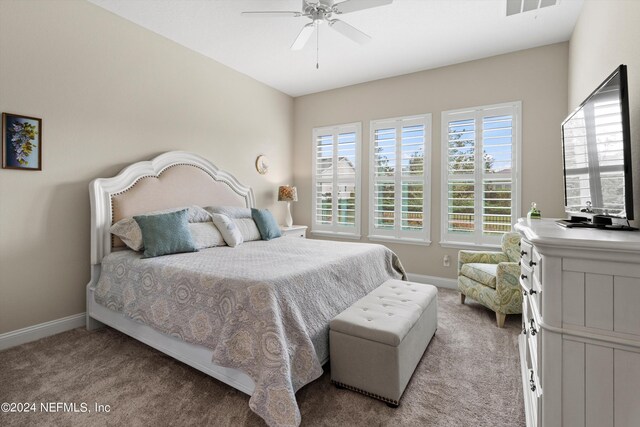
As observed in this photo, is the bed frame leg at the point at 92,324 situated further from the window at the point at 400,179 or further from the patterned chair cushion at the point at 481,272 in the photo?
the patterned chair cushion at the point at 481,272

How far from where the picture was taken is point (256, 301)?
173cm

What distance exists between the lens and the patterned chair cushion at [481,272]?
9.97ft

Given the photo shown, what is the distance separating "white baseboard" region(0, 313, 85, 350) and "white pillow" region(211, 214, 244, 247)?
4.72 feet

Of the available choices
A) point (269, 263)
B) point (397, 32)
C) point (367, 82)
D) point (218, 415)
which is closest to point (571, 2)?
point (397, 32)

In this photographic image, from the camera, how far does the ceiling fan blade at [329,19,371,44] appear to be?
102 inches

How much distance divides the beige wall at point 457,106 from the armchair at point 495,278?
0.61m

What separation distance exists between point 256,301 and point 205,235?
159cm

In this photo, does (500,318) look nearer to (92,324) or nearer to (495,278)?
(495,278)

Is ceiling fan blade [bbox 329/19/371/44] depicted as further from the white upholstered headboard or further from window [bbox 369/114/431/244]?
the white upholstered headboard

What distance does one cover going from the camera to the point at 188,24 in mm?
3189

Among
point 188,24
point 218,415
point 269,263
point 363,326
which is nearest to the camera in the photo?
point 218,415

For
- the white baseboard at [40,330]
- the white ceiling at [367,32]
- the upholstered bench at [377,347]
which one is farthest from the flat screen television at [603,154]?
the white baseboard at [40,330]

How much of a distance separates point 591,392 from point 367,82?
14.4ft

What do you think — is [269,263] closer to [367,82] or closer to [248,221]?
[248,221]
